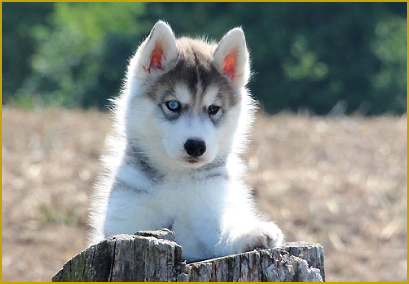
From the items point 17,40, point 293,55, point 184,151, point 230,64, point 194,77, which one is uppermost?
point 17,40


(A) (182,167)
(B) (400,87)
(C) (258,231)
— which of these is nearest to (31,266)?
(A) (182,167)

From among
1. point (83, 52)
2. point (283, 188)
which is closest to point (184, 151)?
point (283, 188)

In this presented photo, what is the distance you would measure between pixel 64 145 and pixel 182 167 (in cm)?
730

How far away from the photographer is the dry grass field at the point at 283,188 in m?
9.91

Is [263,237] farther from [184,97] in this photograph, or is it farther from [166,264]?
[184,97]

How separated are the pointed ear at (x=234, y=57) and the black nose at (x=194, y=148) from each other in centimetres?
88

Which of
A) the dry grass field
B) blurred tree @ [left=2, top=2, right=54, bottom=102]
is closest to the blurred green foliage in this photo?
blurred tree @ [left=2, top=2, right=54, bottom=102]

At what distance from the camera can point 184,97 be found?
5184mm

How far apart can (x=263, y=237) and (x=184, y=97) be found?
1433mm

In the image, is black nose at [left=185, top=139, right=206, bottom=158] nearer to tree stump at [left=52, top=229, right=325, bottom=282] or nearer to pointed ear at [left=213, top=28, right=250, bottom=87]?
pointed ear at [left=213, top=28, right=250, bottom=87]

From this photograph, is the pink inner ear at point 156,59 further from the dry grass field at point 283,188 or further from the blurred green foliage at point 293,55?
the blurred green foliage at point 293,55

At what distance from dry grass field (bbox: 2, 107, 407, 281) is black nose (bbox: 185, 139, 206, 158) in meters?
5.27

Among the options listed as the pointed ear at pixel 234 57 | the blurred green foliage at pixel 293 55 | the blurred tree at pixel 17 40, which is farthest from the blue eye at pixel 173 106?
the blurred tree at pixel 17 40

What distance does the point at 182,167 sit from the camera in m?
5.01
